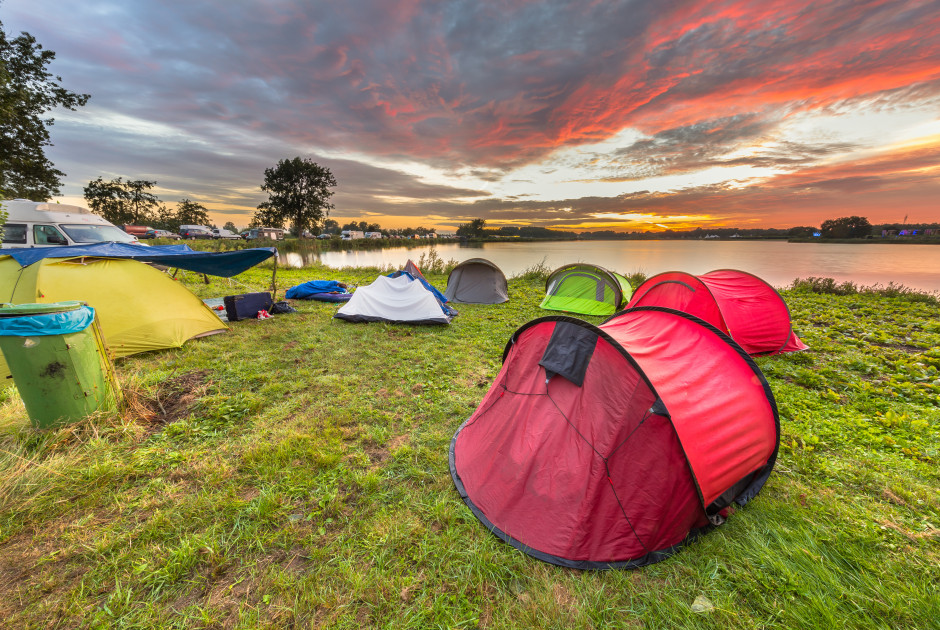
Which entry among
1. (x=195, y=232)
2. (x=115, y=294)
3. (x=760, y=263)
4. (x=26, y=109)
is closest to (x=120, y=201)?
(x=195, y=232)

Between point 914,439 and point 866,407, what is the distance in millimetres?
820

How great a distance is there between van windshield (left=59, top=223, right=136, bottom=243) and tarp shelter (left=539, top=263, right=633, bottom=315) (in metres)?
14.0

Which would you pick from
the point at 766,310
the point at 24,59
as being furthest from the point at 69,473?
the point at 24,59

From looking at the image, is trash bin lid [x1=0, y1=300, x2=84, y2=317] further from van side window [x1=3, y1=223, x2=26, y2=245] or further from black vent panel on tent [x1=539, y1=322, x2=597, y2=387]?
van side window [x1=3, y1=223, x2=26, y2=245]

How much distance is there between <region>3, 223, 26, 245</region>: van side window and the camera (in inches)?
367

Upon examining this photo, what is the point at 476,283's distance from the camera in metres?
11.6

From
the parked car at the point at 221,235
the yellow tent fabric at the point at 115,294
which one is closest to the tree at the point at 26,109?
the yellow tent fabric at the point at 115,294

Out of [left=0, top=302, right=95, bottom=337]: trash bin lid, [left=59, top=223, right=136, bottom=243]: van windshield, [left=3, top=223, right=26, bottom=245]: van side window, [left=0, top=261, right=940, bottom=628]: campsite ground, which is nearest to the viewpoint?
[left=0, top=261, right=940, bottom=628]: campsite ground

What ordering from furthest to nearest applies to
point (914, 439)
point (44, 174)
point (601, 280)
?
point (44, 174) < point (601, 280) < point (914, 439)

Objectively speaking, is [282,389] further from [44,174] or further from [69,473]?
[44,174]

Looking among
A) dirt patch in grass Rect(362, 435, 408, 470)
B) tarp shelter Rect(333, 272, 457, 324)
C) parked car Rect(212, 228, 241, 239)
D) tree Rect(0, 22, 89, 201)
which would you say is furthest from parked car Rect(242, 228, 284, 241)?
dirt patch in grass Rect(362, 435, 408, 470)

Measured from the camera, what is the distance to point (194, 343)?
20.9ft

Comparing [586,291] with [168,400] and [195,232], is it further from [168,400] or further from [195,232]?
[195,232]

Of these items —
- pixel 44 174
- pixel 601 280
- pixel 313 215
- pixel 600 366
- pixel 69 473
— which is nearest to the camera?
pixel 600 366
